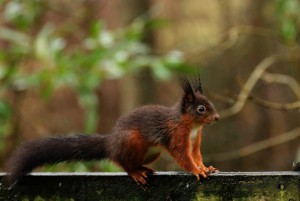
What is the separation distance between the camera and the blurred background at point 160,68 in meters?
4.48

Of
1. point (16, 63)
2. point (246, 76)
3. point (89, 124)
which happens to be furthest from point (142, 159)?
point (246, 76)

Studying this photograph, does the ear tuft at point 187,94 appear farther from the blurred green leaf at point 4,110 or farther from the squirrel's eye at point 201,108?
the blurred green leaf at point 4,110

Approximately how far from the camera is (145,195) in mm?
2357

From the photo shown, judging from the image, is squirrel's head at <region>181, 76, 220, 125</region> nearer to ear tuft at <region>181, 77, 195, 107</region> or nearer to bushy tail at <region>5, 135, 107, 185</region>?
ear tuft at <region>181, 77, 195, 107</region>

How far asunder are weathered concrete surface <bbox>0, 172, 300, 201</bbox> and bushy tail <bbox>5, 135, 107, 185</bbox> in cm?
→ 20

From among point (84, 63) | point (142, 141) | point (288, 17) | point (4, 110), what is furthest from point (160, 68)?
point (142, 141)

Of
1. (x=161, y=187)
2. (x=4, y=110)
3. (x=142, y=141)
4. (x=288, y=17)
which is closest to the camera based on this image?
(x=161, y=187)

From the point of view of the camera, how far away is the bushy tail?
270cm

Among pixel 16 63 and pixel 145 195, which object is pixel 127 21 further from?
pixel 145 195

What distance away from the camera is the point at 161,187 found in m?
2.36

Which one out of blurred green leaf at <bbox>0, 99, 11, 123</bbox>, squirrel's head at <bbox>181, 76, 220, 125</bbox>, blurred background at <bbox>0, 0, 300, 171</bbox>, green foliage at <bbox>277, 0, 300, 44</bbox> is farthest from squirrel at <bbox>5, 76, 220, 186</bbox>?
blurred green leaf at <bbox>0, 99, 11, 123</bbox>

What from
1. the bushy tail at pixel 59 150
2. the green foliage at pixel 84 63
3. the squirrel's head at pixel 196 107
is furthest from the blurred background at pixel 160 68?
the squirrel's head at pixel 196 107

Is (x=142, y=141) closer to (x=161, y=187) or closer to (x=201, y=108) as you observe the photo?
(x=201, y=108)

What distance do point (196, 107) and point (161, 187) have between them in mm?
625
